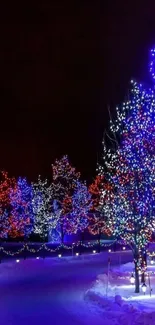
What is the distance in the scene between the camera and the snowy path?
14492 millimetres

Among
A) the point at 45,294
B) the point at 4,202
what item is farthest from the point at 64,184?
the point at 45,294

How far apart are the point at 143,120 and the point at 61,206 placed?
39.3 m

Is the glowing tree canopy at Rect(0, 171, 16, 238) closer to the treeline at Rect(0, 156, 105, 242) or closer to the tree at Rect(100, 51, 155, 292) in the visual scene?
the treeline at Rect(0, 156, 105, 242)

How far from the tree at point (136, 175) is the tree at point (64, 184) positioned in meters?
35.7

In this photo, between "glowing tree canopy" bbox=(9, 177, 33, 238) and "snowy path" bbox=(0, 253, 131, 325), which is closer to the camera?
"snowy path" bbox=(0, 253, 131, 325)

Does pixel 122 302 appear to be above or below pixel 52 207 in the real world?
below

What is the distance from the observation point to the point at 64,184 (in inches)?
2376

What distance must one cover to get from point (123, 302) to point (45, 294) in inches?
199

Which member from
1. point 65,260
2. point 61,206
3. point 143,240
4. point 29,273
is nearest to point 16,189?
point 61,206

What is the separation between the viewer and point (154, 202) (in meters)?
18.1

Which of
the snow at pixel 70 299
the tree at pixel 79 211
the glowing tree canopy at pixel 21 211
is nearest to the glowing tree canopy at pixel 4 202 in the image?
the glowing tree canopy at pixel 21 211

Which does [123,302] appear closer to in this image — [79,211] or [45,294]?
[45,294]

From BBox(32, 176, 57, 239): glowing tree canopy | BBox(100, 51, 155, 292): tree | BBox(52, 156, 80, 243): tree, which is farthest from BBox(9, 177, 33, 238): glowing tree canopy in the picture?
BBox(100, 51, 155, 292): tree

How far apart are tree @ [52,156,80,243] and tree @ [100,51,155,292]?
3571cm
